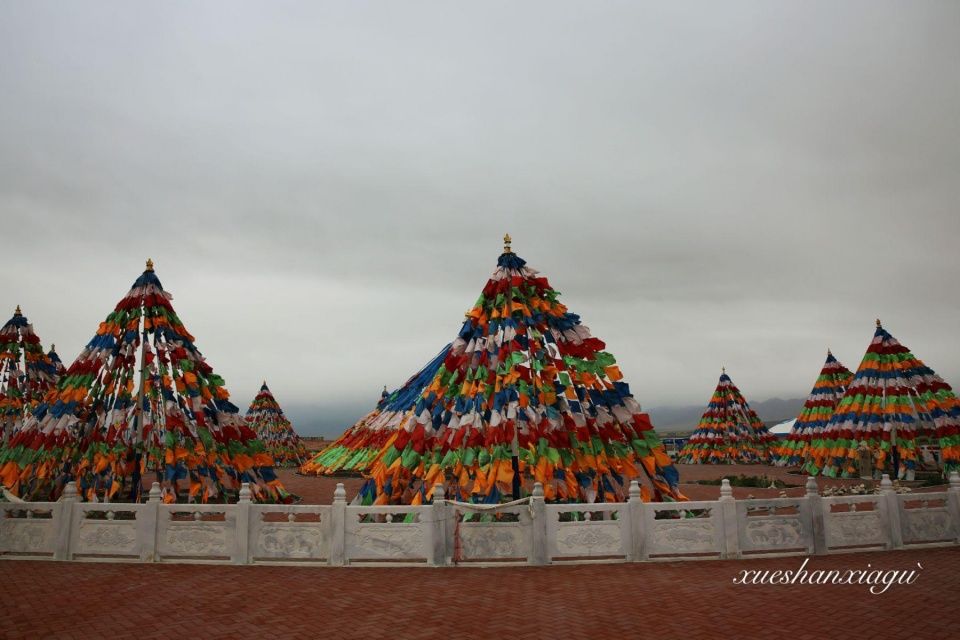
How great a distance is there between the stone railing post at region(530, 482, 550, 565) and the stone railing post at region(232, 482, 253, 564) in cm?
525

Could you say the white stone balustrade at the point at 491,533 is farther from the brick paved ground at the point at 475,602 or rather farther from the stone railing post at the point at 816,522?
the brick paved ground at the point at 475,602

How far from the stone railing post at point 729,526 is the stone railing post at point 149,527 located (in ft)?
34.7

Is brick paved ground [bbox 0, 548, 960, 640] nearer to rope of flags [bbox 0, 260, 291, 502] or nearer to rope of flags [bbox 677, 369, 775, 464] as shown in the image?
rope of flags [bbox 0, 260, 291, 502]

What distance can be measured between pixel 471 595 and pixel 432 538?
1910mm

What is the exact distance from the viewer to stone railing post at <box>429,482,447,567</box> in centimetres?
981

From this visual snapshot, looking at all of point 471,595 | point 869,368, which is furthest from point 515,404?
point 869,368

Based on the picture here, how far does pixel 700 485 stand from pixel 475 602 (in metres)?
20.9

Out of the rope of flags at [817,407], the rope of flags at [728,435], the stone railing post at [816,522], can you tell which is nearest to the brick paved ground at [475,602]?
the stone railing post at [816,522]

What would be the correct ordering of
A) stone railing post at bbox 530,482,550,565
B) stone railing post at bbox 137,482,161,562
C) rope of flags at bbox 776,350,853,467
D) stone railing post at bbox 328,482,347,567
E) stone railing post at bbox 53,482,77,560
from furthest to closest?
rope of flags at bbox 776,350,853,467, stone railing post at bbox 53,482,77,560, stone railing post at bbox 137,482,161,562, stone railing post at bbox 328,482,347,567, stone railing post at bbox 530,482,550,565

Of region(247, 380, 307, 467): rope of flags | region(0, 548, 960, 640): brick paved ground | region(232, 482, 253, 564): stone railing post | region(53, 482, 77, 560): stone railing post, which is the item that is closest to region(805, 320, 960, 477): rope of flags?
region(0, 548, 960, 640): brick paved ground

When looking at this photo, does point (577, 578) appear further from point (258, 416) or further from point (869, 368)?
point (258, 416)

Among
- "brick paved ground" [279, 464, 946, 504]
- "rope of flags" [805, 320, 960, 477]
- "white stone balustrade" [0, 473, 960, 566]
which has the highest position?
"rope of flags" [805, 320, 960, 477]

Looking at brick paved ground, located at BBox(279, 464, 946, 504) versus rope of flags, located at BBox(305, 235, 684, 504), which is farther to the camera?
brick paved ground, located at BBox(279, 464, 946, 504)

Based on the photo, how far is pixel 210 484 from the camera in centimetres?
1405
